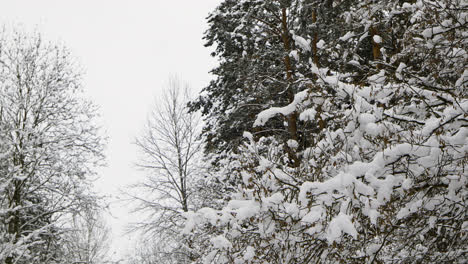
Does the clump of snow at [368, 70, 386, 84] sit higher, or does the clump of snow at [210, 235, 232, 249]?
the clump of snow at [368, 70, 386, 84]

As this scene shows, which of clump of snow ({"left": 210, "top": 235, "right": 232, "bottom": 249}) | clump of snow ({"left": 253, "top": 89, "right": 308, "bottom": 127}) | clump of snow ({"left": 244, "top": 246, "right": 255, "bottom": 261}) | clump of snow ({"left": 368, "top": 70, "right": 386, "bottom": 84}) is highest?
clump of snow ({"left": 368, "top": 70, "right": 386, "bottom": 84})

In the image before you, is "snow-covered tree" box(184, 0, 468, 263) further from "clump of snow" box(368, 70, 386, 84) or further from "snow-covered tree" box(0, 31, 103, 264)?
"snow-covered tree" box(0, 31, 103, 264)

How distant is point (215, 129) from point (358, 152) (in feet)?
25.0

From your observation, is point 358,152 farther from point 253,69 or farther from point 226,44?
point 226,44

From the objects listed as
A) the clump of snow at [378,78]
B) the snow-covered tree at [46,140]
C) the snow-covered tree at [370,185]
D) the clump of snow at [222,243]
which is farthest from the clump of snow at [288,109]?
the snow-covered tree at [46,140]

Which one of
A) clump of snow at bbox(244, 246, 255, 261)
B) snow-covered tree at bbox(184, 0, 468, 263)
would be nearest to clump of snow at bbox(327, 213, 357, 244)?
snow-covered tree at bbox(184, 0, 468, 263)

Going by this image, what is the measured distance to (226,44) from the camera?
10586mm

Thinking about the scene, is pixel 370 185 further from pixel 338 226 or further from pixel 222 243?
pixel 222 243

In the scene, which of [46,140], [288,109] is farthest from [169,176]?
[288,109]

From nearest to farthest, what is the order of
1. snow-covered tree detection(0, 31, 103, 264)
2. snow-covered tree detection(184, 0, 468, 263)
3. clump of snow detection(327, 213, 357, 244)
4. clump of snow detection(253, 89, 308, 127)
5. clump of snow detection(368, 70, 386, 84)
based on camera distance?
clump of snow detection(327, 213, 357, 244)
snow-covered tree detection(184, 0, 468, 263)
clump of snow detection(253, 89, 308, 127)
clump of snow detection(368, 70, 386, 84)
snow-covered tree detection(0, 31, 103, 264)

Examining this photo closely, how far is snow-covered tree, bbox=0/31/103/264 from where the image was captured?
357 inches

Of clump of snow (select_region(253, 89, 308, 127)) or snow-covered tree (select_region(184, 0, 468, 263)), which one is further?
clump of snow (select_region(253, 89, 308, 127))

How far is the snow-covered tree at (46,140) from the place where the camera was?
908 centimetres

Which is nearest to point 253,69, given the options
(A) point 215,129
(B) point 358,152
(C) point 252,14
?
(C) point 252,14
